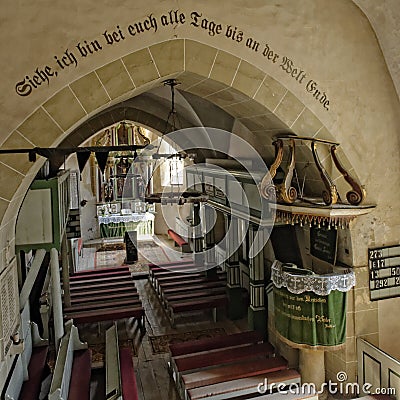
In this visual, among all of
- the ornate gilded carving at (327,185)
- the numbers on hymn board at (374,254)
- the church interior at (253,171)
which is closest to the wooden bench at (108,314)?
the church interior at (253,171)

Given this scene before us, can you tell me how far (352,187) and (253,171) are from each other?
2.36 meters

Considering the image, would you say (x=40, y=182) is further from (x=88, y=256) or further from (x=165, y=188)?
(x=165, y=188)

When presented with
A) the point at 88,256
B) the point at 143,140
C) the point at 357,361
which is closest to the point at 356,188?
the point at 357,361

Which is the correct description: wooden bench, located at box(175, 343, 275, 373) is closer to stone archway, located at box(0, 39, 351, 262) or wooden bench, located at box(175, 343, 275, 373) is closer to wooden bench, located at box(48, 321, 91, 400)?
wooden bench, located at box(48, 321, 91, 400)

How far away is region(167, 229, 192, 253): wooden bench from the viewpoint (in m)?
16.4

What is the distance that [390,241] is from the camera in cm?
639

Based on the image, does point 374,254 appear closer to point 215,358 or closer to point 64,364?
point 215,358

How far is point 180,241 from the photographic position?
55.5ft

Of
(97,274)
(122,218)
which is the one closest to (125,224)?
(122,218)

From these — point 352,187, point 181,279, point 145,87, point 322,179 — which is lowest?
point 181,279

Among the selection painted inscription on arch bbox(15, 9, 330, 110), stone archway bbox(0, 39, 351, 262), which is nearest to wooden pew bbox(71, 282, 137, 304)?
stone archway bbox(0, 39, 351, 262)

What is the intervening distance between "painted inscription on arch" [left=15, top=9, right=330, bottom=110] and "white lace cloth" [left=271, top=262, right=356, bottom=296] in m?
2.28

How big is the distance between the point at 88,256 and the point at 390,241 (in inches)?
496

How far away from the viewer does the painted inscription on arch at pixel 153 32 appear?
4746mm
